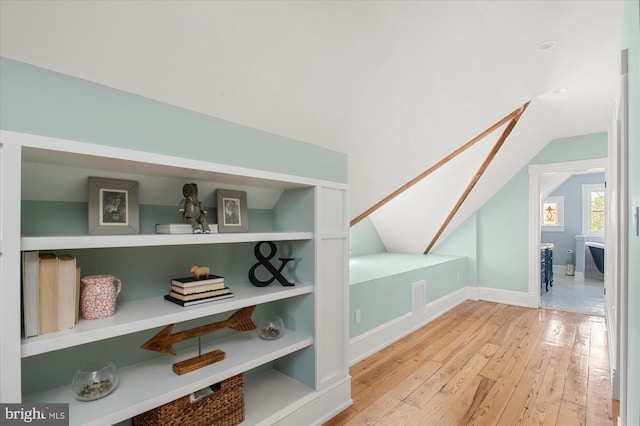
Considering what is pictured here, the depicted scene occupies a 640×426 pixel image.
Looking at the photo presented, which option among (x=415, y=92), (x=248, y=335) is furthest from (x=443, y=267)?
(x=248, y=335)

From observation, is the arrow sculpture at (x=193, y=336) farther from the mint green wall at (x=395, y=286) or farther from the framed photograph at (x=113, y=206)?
the mint green wall at (x=395, y=286)

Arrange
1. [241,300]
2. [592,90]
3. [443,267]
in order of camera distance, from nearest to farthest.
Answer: [241,300] < [592,90] < [443,267]

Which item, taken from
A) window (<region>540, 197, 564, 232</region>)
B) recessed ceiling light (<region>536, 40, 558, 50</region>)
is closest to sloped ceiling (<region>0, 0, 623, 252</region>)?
recessed ceiling light (<region>536, 40, 558, 50</region>)

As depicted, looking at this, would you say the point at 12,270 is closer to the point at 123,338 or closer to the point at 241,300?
the point at 123,338

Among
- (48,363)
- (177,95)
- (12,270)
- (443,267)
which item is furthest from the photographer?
(443,267)

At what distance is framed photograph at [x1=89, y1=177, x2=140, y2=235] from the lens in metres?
1.33

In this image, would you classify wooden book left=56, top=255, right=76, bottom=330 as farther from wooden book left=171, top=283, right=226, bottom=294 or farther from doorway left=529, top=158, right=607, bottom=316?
doorway left=529, top=158, right=607, bottom=316

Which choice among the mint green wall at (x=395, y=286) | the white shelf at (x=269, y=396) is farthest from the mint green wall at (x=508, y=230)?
the white shelf at (x=269, y=396)

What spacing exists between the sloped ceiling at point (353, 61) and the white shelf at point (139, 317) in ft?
2.97

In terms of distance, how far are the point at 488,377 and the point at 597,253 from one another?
539cm

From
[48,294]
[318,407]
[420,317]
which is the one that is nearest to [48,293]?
[48,294]

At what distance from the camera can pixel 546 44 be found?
2180 millimetres

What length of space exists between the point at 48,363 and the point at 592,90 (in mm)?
4309

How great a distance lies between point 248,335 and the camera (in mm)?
1993
